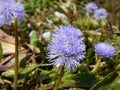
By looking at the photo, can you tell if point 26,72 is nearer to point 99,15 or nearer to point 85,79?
point 85,79

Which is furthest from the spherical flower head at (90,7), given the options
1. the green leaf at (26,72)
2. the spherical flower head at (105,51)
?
the green leaf at (26,72)

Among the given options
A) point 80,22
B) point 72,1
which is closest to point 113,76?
point 80,22

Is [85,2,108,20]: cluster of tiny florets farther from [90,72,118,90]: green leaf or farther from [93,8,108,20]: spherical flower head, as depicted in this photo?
[90,72,118,90]: green leaf

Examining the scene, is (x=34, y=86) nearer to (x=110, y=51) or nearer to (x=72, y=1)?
(x=110, y=51)

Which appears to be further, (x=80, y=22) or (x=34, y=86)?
(x=80, y=22)

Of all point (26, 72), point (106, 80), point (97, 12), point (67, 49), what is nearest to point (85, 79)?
point (106, 80)

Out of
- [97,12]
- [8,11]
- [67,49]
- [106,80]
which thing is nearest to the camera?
[67,49]

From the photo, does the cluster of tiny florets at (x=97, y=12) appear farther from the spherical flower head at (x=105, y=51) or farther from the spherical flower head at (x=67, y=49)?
the spherical flower head at (x=67, y=49)

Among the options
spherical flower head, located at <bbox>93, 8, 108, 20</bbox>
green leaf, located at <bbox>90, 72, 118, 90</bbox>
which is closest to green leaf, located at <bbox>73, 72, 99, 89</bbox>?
green leaf, located at <bbox>90, 72, 118, 90</bbox>
